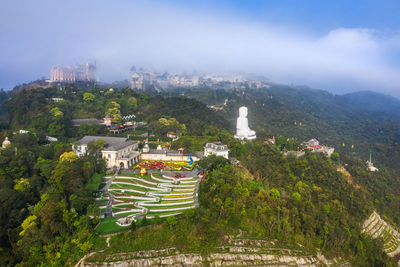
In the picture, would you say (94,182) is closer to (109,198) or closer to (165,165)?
(109,198)

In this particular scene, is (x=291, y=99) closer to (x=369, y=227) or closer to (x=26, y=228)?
(x=369, y=227)

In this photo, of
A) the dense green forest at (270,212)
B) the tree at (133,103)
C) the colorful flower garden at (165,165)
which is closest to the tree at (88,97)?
the tree at (133,103)

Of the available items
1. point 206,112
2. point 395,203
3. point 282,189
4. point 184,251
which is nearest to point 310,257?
point 282,189

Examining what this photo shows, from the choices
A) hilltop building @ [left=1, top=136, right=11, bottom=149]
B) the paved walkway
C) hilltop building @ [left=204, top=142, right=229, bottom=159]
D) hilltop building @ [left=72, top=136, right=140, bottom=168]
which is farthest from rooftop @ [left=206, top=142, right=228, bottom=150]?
hilltop building @ [left=1, top=136, right=11, bottom=149]

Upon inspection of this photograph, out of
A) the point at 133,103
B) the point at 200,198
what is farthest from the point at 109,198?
the point at 133,103

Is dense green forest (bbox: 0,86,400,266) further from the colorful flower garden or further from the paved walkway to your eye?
the colorful flower garden

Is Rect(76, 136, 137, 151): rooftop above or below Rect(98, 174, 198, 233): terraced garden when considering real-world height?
above

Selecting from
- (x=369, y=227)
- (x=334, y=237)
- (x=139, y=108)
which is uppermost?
(x=139, y=108)
